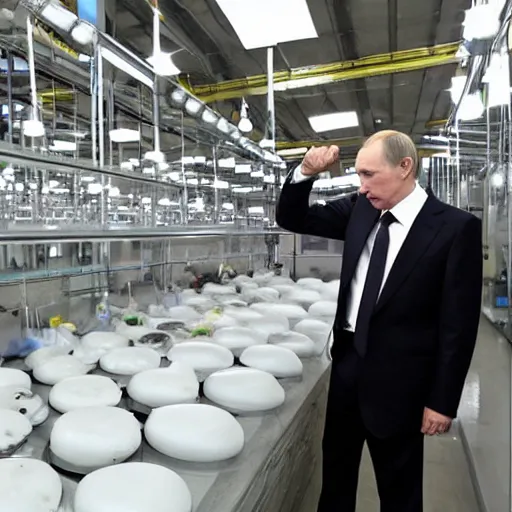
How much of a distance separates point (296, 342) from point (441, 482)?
→ 0.96 m

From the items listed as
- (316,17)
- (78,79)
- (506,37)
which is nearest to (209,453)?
(506,37)

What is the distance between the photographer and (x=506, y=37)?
5.59ft

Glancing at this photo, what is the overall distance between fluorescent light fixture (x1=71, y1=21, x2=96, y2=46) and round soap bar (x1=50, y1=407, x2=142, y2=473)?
1.65 meters

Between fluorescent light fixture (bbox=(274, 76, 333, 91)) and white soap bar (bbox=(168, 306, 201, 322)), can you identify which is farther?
fluorescent light fixture (bbox=(274, 76, 333, 91))

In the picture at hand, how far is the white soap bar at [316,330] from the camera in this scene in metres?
1.92

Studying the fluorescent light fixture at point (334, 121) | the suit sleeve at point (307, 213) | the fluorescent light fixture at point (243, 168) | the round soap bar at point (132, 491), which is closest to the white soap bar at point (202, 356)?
the suit sleeve at point (307, 213)

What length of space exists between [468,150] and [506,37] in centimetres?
126

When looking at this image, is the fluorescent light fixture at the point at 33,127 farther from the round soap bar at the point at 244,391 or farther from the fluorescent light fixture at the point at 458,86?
the fluorescent light fixture at the point at 458,86

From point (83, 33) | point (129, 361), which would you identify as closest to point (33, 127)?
point (83, 33)

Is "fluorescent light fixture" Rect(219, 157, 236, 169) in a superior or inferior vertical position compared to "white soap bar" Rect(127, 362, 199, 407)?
superior

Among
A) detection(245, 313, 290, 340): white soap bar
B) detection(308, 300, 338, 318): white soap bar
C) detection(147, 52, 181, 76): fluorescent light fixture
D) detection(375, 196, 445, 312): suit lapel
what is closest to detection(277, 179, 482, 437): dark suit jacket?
detection(375, 196, 445, 312): suit lapel

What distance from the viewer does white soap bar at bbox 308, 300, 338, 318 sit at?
7.86 ft

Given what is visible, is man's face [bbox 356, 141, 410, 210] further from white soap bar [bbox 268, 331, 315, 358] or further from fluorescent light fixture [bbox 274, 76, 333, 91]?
fluorescent light fixture [bbox 274, 76, 333, 91]

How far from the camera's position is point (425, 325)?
1.09 m
